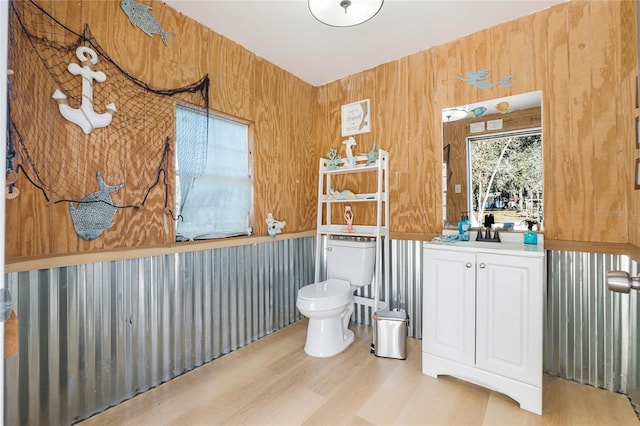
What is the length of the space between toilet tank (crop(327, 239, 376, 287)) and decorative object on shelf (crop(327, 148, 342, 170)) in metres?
0.71

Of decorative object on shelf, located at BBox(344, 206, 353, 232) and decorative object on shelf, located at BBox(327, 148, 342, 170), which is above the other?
decorative object on shelf, located at BBox(327, 148, 342, 170)

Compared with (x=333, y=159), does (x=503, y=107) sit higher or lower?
higher

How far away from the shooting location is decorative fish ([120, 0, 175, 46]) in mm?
1807

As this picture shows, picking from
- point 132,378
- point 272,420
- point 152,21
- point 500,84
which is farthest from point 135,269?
point 500,84

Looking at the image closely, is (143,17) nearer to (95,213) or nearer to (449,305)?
(95,213)

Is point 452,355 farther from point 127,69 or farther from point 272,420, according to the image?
point 127,69

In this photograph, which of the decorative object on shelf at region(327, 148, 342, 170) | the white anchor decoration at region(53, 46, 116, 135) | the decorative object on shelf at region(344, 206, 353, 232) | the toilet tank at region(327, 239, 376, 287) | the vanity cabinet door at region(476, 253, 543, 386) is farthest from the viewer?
the decorative object on shelf at region(327, 148, 342, 170)

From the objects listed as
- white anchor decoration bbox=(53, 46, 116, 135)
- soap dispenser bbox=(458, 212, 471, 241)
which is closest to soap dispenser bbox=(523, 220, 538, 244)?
soap dispenser bbox=(458, 212, 471, 241)

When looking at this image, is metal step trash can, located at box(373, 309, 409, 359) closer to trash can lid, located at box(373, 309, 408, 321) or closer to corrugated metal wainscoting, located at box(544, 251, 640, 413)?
trash can lid, located at box(373, 309, 408, 321)

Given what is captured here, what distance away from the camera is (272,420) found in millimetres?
1582

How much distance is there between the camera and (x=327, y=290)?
2369 millimetres

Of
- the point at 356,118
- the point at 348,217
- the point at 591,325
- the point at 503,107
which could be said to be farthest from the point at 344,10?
the point at 591,325

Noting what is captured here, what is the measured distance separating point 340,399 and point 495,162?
193cm

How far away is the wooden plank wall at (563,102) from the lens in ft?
6.03
